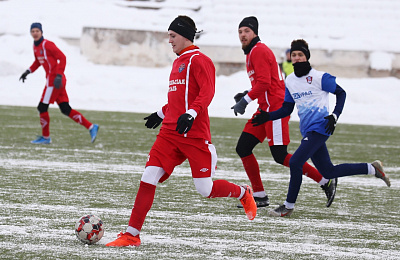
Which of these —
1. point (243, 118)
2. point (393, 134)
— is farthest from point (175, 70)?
point (243, 118)

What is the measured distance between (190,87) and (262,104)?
2.25 metres

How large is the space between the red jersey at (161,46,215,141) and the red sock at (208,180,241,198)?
0.40m

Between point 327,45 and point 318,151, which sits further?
point 327,45

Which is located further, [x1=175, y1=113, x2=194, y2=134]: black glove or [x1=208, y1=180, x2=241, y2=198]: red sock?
[x1=208, y1=180, x2=241, y2=198]: red sock

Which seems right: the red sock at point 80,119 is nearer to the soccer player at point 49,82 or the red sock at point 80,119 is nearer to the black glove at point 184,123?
the soccer player at point 49,82

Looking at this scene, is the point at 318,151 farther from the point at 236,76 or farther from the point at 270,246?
the point at 236,76

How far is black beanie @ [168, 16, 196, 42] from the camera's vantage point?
5.22 metres

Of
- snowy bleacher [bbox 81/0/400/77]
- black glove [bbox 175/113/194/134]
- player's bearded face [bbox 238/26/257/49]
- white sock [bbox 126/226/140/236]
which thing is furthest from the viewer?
snowy bleacher [bbox 81/0/400/77]

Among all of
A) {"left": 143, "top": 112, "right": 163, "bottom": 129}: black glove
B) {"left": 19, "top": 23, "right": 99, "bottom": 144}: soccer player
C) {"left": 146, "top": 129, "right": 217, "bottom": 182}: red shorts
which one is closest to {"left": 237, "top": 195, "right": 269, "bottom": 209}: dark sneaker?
{"left": 143, "top": 112, "right": 163, "bottom": 129}: black glove

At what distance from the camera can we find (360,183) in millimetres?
8969

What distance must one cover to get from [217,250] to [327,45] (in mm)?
21050

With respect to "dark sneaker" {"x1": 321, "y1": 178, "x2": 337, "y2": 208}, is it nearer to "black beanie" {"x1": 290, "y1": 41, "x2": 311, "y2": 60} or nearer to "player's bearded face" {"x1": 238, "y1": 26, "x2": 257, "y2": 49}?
"black beanie" {"x1": 290, "y1": 41, "x2": 311, "y2": 60}

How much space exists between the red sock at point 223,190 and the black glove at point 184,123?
2.38 ft

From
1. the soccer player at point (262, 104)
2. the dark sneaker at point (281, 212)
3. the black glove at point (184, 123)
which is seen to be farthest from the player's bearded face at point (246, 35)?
the black glove at point (184, 123)
